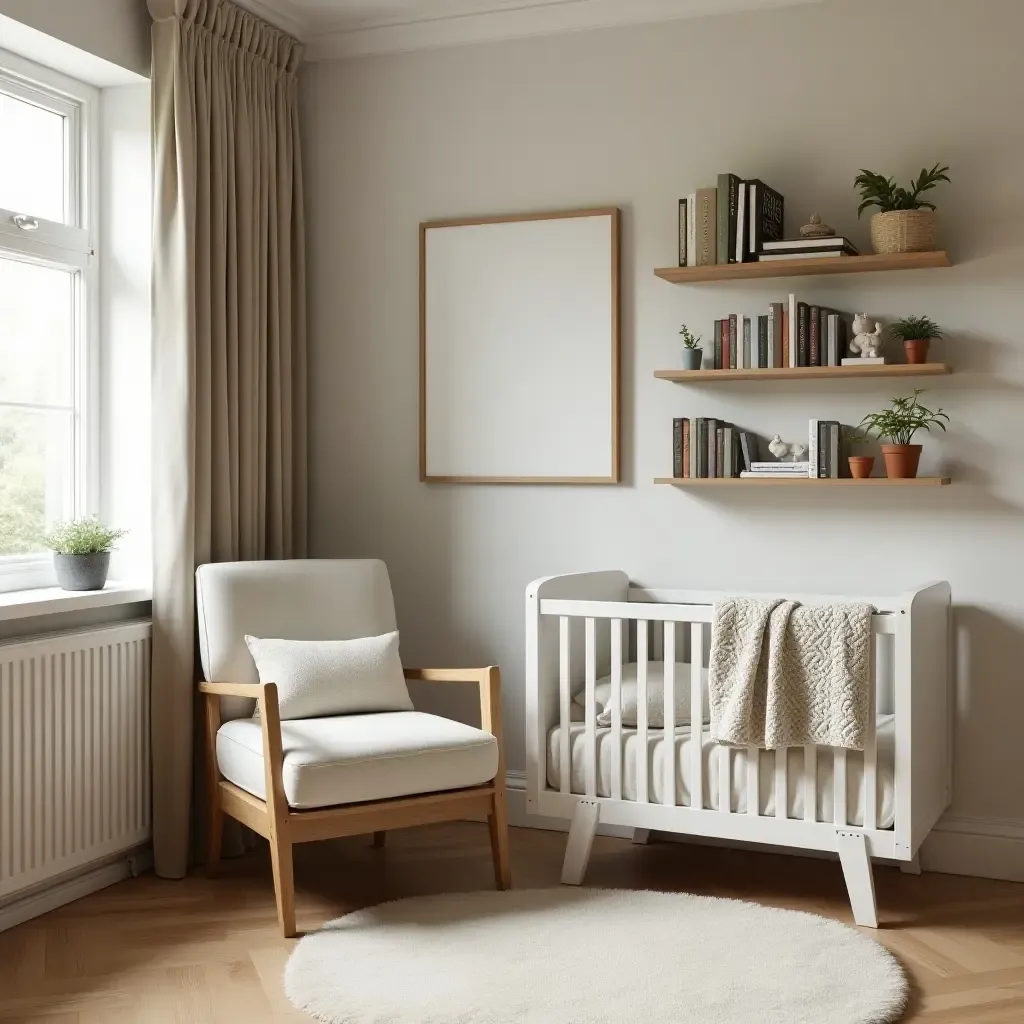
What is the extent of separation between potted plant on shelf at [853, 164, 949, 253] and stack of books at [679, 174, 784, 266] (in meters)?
0.25

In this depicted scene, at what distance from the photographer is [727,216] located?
3.33m

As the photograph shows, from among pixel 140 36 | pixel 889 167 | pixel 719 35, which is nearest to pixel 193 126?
pixel 140 36

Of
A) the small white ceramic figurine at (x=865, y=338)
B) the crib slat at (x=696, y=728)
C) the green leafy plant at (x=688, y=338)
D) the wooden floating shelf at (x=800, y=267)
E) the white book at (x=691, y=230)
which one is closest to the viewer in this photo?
the crib slat at (x=696, y=728)

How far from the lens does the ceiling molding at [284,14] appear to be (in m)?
3.66

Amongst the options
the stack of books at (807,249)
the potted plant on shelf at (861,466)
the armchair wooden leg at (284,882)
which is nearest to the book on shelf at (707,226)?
the stack of books at (807,249)

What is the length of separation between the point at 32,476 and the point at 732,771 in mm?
1991

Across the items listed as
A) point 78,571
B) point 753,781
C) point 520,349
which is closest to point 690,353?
point 520,349

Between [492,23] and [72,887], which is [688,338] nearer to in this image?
[492,23]

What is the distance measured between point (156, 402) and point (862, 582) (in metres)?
2.00

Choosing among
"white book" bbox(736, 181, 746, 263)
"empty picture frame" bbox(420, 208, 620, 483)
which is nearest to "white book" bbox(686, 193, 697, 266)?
"white book" bbox(736, 181, 746, 263)

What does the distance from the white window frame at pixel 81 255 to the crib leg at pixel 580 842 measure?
156 cm

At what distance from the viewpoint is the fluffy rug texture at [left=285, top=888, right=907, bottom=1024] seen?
239 cm

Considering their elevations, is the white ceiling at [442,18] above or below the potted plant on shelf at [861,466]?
above

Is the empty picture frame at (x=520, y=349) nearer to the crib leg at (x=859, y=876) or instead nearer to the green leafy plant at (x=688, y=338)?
the green leafy plant at (x=688, y=338)
